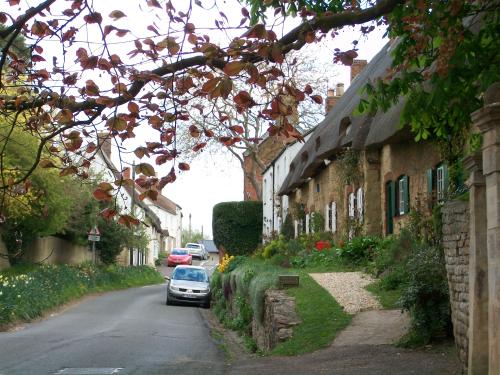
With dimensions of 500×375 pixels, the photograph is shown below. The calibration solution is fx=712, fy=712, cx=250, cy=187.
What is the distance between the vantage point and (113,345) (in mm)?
13773

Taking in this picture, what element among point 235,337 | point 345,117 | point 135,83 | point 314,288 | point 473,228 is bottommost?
point 235,337

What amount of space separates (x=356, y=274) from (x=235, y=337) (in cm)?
344

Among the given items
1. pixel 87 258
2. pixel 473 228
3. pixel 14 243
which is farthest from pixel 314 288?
pixel 87 258

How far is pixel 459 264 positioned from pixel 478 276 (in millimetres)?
1168

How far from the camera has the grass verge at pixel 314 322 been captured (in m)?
11.9

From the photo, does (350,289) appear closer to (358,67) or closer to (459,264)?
(459,264)

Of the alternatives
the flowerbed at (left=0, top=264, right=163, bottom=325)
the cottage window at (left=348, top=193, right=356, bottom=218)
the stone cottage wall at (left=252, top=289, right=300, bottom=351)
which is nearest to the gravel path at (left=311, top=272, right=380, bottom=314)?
the stone cottage wall at (left=252, top=289, right=300, bottom=351)

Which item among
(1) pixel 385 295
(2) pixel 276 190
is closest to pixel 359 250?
(1) pixel 385 295

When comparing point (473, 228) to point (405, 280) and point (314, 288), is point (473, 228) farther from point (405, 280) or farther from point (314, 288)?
point (314, 288)

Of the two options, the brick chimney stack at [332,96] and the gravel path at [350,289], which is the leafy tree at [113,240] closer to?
the brick chimney stack at [332,96]

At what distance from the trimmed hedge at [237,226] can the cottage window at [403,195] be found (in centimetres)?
2545

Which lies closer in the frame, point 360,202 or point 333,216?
point 360,202

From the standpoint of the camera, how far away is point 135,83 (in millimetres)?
6777

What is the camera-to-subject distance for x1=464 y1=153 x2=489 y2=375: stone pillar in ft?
25.6
